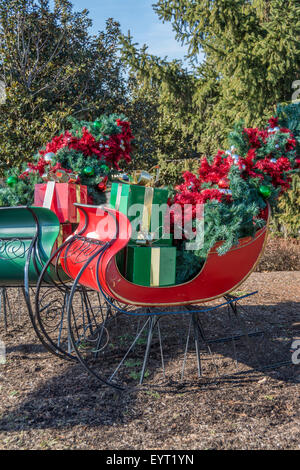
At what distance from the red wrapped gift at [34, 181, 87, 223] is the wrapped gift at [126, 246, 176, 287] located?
591 mm

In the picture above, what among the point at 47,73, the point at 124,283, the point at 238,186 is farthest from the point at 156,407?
the point at 47,73

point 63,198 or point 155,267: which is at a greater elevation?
point 63,198

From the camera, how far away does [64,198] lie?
318 cm

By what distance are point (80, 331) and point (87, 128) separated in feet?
6.26

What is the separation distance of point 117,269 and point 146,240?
0.30m

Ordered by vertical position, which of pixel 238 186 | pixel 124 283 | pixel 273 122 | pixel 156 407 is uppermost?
pixel 273 122

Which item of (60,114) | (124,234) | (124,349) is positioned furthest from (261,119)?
(124,234)

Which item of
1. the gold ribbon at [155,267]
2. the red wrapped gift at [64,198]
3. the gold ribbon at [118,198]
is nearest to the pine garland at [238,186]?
the gold ribbon at [155,267]

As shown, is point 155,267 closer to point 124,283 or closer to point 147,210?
point 124,283

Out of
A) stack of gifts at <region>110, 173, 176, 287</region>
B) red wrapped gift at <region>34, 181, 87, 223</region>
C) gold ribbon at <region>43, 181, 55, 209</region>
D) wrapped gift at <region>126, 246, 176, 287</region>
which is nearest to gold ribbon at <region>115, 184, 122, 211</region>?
stack of gifts at <region>110, 173, 176, 287</region>

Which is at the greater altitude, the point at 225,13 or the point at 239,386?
the point at 225,13

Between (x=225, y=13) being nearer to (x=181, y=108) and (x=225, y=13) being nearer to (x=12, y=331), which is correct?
(x=181, y=108)
